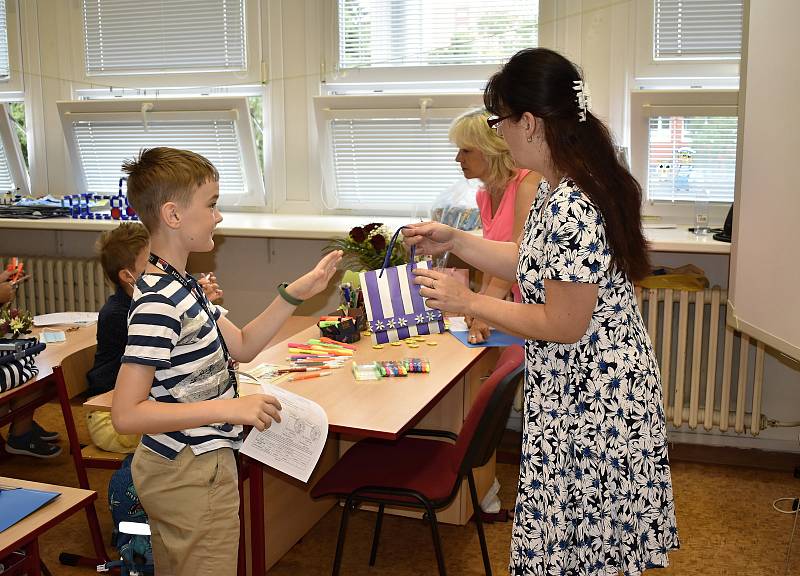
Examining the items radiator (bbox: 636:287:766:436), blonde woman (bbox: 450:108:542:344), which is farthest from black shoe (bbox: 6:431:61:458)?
radiator (bbox: 636:287:766:436)

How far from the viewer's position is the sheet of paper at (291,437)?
6.24 ft

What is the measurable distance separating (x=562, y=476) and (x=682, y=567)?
1.39m

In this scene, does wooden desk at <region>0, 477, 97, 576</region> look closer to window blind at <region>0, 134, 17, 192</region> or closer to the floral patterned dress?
the floral patterned dress

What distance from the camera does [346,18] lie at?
14.6 feet

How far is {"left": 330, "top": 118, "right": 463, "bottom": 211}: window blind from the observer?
443cm

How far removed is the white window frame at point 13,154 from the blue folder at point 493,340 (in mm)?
3543

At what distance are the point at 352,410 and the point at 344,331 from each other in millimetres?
779

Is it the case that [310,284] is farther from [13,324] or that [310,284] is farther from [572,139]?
[13,324]

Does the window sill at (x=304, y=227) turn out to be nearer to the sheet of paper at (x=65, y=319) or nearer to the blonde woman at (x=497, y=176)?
the blonde woman at (x=497, y=176)

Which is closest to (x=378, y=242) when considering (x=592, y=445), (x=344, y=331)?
(x=344, y=331)

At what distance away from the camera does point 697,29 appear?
12.8ft

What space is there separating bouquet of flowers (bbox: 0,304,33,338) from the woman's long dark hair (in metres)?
2.16

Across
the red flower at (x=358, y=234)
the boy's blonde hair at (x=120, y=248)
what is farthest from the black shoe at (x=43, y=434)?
the red flower at (x=358, y=234)

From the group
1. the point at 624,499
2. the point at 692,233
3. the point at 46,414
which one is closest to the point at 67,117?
the point at 46,414
